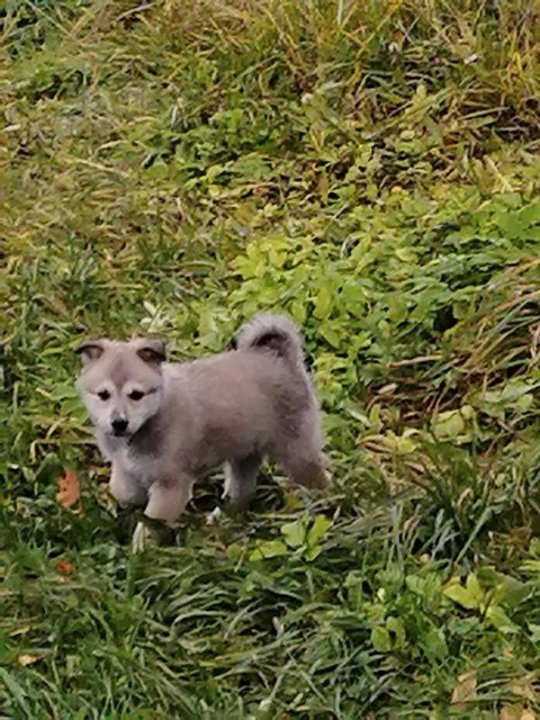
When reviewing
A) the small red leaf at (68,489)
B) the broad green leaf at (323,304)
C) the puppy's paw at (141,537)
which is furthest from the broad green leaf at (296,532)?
the broad green leaf at (323,304)

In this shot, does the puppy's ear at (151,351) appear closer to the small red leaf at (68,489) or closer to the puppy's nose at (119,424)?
the puppy's nose at (119,424)

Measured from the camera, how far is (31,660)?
412 centimetres

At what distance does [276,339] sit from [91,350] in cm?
59

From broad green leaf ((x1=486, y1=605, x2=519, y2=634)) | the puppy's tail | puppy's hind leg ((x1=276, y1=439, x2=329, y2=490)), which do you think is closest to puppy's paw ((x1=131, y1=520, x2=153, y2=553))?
puppy's hind leg ((x1=276, y1=439, x2=329, y2=490))

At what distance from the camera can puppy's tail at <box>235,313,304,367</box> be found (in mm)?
4750

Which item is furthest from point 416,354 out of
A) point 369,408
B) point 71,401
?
point 71,401

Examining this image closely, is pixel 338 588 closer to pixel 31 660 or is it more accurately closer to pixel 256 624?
pixel 256 624

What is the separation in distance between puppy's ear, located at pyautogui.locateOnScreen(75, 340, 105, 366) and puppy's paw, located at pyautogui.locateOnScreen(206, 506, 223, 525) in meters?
0.63

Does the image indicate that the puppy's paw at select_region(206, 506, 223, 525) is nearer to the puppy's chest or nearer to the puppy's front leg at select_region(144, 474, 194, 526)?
the puppy's front leg at select_region(144, 474, 194, 526)

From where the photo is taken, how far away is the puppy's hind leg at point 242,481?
4.82m

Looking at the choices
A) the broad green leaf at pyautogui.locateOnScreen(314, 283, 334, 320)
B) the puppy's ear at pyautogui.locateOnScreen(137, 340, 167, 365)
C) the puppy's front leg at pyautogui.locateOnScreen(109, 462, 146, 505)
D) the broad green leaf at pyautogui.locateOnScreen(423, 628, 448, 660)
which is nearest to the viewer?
the broad green leaf at pyautogui.locateOnScreen(423, 628, 448, 660)

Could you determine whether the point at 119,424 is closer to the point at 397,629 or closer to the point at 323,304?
the point at 397,629

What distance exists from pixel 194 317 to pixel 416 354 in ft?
2.99

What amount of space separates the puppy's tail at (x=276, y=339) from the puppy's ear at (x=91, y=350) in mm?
479
